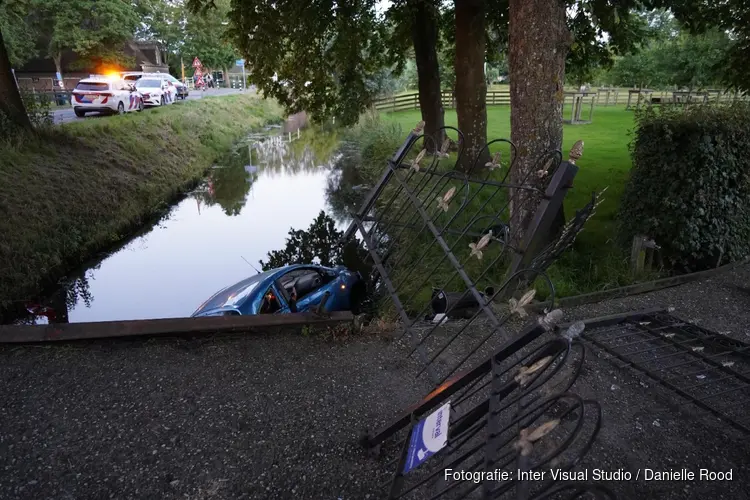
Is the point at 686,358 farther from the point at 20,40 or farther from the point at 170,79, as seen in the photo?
the point at 20,40

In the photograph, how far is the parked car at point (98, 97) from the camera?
64.1 feet

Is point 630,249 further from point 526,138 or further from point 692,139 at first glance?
point 526,138

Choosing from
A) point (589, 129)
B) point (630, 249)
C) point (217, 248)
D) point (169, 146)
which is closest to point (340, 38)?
point (217, 248)

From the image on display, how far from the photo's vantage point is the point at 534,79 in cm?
626

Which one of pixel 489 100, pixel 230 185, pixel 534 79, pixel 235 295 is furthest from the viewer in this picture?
pixel 489 100

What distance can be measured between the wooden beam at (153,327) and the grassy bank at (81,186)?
14.6 feet

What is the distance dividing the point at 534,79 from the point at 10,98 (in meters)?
13.1

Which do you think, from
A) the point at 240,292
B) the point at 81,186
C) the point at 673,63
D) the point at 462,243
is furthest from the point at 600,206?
the point at 673,63

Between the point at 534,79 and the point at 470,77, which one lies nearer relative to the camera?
the point at 534,79

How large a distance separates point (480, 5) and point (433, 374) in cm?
1064

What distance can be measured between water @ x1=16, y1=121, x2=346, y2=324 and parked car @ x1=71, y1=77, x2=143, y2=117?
471cm

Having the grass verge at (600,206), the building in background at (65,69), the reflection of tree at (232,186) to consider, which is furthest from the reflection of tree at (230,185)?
the building in background at (65,69)

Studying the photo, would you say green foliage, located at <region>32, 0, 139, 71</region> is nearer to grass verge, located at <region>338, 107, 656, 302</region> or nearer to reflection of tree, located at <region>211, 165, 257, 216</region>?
reflection of tree, located at <region>211, 165, 257, 216</region>

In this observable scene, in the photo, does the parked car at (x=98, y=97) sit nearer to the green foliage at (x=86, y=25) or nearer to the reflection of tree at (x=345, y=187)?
the reflection of tree at (x=345, y=187)
